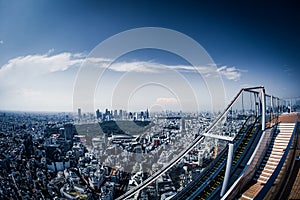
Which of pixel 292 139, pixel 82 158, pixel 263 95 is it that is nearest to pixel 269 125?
pixel 292 139

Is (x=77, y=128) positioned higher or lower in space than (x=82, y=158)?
higher

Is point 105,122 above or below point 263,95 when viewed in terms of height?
below

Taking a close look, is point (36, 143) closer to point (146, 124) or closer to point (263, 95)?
point (146, 124)

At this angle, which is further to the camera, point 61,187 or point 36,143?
point 36,143

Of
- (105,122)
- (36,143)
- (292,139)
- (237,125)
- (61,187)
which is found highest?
(237,125)

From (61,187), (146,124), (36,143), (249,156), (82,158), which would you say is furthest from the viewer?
(146,124)

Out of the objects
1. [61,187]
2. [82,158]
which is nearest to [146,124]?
[82,158]

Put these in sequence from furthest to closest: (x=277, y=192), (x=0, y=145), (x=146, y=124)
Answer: (x=146, y=124) → (x=0, y=145) → (x=277, y=192)

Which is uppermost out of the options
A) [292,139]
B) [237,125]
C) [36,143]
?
[237,125]

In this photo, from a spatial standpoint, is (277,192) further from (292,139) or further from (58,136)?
(58,136)
